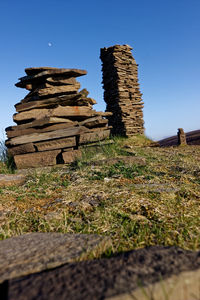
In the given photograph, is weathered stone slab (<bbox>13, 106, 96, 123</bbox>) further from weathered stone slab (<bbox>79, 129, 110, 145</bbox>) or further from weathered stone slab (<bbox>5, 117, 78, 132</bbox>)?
weathered stone slab (<bbox>79, 129, 110, 145</bbox>)

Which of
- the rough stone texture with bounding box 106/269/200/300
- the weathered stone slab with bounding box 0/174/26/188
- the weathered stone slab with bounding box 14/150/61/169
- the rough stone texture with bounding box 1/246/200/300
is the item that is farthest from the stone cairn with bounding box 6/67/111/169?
the rough stone texture with bounding box 106/269/200/300

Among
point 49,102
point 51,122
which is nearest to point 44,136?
point 51,122

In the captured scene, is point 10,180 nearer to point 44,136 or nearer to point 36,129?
point 44,136

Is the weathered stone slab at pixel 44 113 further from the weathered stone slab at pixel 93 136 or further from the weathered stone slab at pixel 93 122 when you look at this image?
the weathered stone slab at pixel 93 136

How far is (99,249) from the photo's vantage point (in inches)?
58.1

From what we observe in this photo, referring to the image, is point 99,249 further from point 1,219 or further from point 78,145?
point 78,145

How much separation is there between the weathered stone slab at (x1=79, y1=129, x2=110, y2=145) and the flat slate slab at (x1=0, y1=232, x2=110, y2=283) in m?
4.23

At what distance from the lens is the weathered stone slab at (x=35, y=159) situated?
5762 mm

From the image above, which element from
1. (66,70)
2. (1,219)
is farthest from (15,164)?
(1,219)

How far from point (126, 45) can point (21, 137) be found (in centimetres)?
717

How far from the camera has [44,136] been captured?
5805mm

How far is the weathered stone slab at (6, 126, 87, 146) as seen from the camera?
5.77m

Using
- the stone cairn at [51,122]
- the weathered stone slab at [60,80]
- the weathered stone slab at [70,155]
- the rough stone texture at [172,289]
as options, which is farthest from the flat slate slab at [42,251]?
the weathered stone slab at [60,80]

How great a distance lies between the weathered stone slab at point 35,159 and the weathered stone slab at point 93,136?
2.70ft
